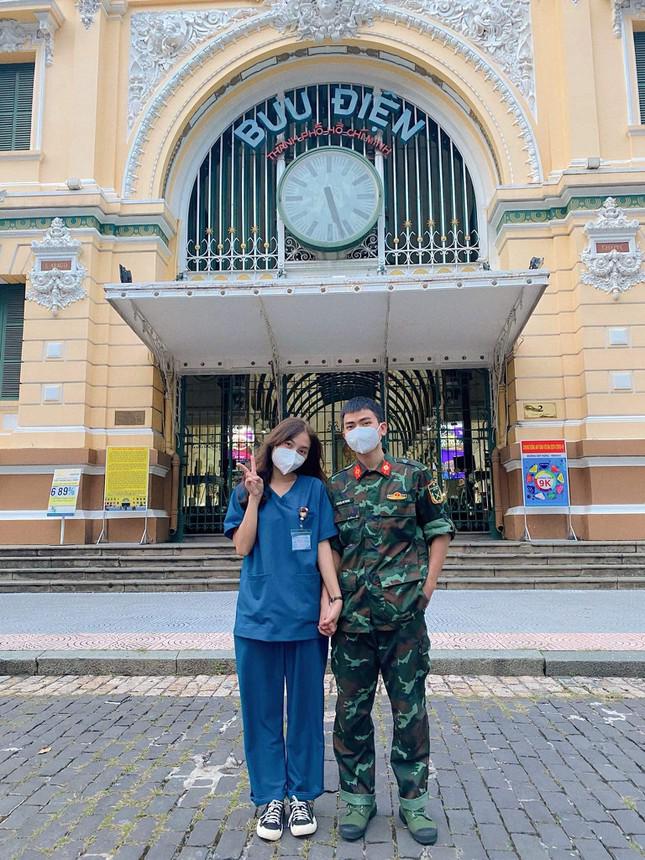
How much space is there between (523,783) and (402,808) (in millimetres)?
839

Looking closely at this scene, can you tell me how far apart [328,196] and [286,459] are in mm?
12210

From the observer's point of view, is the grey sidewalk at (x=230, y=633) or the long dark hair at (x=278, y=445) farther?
the grey sidewalk at (x=230, y=633)

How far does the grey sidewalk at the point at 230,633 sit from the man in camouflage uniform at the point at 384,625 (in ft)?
8.97

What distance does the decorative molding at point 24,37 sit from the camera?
14023mm

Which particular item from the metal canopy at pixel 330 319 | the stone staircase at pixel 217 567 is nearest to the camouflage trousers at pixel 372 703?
the stone staircase at pixel 217 567

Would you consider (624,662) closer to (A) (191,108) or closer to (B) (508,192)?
(B) (508,192)

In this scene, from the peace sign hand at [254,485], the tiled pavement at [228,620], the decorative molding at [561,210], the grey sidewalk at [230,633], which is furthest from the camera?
the decorative molding at [561,210]

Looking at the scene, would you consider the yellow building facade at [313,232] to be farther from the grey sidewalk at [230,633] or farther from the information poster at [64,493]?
the grey sidewalk at [230,633]

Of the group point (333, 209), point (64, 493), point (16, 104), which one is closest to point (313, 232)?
point (333, 209)

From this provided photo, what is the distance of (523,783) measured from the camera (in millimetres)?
3457

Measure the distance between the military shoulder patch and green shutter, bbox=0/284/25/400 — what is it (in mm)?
12473

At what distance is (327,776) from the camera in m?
3.56

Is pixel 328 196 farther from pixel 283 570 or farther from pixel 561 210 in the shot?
pixel 283 570

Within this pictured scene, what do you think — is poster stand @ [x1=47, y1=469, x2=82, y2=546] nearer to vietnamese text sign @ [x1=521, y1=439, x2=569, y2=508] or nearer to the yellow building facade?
the yellow building facade
